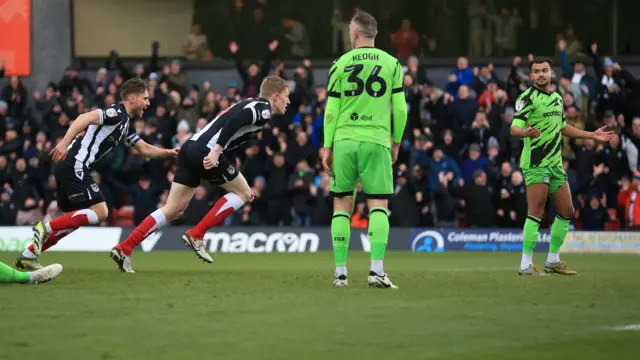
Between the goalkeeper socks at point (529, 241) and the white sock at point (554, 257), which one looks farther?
the white sock at point (554, 257)

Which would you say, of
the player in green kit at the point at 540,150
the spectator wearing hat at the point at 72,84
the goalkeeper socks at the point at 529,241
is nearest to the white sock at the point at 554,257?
the player in green kit at the point at 540,150

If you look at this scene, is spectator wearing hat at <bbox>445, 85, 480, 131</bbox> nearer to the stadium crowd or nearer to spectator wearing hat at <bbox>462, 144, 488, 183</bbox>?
the stadium crowd

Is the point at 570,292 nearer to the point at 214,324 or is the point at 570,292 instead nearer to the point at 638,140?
the point at 214,324

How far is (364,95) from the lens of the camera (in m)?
10.1

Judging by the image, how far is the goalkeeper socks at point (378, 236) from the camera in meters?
9.96

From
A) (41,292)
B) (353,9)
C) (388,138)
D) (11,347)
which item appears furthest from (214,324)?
(353,9)

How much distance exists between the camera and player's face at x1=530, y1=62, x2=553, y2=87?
12.6 meters

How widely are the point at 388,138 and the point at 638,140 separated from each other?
1332 cm

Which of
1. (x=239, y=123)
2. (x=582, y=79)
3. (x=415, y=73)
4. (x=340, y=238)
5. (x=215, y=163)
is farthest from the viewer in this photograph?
(x=415, y=73)

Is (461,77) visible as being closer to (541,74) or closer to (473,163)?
(473,163)

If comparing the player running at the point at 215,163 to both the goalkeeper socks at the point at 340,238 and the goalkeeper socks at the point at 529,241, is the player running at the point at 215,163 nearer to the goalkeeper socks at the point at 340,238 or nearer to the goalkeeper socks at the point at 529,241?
the goalkeeper socks at the point at 340,238

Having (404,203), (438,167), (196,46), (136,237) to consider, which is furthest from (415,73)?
(136,237)

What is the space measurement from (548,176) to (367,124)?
3.35 metres

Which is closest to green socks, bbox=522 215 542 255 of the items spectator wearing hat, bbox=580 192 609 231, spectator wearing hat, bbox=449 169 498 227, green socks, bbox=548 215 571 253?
green socks, bbox=548 215 571 253
